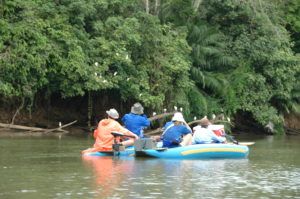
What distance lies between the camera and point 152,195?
11523mm

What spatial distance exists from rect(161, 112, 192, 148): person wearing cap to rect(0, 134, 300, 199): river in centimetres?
95

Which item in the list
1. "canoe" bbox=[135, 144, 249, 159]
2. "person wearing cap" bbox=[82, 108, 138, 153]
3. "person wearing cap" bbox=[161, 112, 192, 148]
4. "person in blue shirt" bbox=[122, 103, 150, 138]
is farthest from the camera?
"person in blue shirt" bbox=[122, 103, 150, 138]

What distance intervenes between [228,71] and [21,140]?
13841 millimetres

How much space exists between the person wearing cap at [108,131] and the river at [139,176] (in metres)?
0.65

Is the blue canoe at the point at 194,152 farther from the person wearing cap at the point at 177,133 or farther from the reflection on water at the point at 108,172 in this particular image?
the reflection on water at the point at 108,172

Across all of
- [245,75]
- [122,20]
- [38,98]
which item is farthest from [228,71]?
[38,98]

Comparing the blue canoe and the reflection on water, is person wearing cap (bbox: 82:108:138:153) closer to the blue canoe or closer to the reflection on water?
the blue canoe

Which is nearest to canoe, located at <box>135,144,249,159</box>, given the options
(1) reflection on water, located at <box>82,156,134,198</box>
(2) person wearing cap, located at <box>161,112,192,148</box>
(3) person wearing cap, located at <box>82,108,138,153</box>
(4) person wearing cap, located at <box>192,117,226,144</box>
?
(2) person wearing cap, located at <box>161,112,192,148</box>

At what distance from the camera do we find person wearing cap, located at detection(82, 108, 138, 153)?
18109 mm

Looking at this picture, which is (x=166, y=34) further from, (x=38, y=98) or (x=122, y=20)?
(x=38, y=98)

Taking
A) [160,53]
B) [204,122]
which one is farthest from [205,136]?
[160,53]

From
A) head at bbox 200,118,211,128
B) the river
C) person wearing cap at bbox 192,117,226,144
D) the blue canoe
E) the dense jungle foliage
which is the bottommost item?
the river

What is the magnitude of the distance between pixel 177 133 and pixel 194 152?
0.64m

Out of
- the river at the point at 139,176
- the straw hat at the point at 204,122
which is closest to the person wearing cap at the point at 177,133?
the straw hat at the point at 204,122
